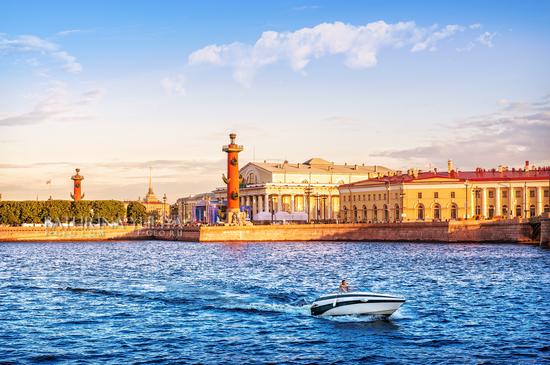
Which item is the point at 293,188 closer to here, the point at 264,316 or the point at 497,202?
the point at 497,202

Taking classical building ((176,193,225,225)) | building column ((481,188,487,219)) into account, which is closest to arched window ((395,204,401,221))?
building column ((481,188,487,219))

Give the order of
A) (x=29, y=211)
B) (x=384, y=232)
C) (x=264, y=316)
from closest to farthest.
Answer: (x=264, y=316)
(x=384, y=232)
(x=29, y=211)

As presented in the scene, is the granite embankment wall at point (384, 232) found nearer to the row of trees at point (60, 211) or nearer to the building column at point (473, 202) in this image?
the building column at point (473, 202)

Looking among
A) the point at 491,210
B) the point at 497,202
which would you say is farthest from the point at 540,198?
the point at 491,210

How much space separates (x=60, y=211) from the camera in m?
127

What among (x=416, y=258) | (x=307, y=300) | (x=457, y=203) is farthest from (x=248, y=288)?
(x=457, y=203)

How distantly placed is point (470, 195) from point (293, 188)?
37366 millimetres

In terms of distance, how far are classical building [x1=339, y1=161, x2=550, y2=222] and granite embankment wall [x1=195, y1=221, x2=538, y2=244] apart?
9120mm

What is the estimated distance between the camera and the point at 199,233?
10488cm

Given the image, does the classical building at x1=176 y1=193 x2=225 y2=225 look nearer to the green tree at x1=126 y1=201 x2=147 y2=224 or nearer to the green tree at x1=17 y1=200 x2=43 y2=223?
the green tree at x1=126 y1=201 x2=147 y2=224

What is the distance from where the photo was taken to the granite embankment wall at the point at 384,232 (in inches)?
3393

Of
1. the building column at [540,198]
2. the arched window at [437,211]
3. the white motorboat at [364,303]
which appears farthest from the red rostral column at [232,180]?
the white motorboat at [364,303]

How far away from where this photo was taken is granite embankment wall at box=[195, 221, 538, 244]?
3393 inches

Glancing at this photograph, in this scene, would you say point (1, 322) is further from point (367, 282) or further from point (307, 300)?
point (367, 282)
